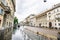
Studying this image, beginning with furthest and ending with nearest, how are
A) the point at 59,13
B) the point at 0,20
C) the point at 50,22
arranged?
1. the point at 50,22
2. the point at 59,13
3. the point at 0,20

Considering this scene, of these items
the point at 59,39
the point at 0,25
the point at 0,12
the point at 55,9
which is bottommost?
the point at 59,39

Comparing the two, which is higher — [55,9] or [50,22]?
[55,9]

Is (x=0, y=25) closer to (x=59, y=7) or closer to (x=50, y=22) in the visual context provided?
(x=59, y=7)

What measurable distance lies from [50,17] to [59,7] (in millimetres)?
6961

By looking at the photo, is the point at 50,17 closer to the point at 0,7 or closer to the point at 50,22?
the point at 50,22

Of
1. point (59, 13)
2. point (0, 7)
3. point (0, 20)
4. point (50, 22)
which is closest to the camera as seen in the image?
point (0, 7)

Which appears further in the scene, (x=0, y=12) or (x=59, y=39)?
(x=0, y=12)

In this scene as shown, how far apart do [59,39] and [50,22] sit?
105 feet

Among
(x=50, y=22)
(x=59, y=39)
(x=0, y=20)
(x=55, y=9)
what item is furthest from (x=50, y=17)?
(x=59, y=39)

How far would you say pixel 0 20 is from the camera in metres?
21.5

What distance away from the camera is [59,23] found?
36062 millimetres

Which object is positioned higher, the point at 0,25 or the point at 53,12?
the point at 53,12

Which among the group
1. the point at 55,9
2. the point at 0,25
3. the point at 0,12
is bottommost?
the point at 0,25

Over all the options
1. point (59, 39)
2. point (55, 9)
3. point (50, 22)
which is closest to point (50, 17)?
point (50, 22)
